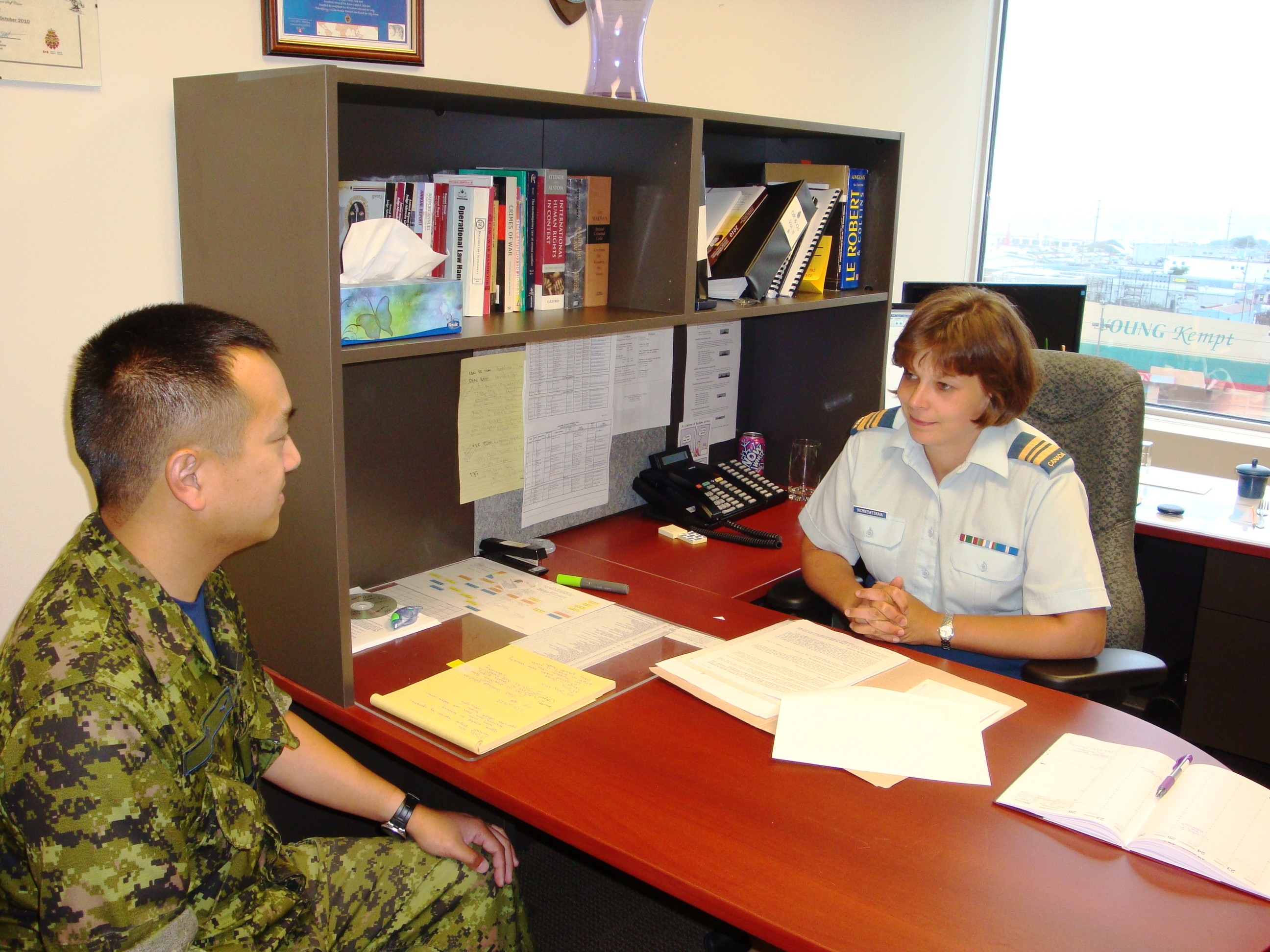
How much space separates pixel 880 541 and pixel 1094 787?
0.72 m

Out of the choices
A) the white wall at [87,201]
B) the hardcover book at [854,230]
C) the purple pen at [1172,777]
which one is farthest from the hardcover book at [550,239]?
the purple pen at [1172,777]

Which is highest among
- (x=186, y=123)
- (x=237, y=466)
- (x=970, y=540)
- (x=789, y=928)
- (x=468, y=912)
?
(x=186, y=123)

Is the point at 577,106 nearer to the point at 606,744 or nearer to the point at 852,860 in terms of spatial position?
the point at 606,744

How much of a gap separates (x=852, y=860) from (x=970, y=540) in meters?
0.85

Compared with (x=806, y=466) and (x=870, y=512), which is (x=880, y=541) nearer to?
(x=870, y=512)

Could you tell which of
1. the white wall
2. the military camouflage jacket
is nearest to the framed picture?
the white wall

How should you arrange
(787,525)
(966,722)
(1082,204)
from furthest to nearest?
(1082,204)
(787,525)
(966,722)

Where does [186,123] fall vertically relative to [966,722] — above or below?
above

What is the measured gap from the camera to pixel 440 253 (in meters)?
1.51

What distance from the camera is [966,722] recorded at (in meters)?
1.28

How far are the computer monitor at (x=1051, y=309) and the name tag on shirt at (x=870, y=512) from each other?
0.75 metres

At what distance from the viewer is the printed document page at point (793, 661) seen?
4.48ft

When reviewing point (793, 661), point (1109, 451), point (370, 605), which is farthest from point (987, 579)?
point (370, 605)

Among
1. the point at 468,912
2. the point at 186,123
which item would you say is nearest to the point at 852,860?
the point at 468,912
